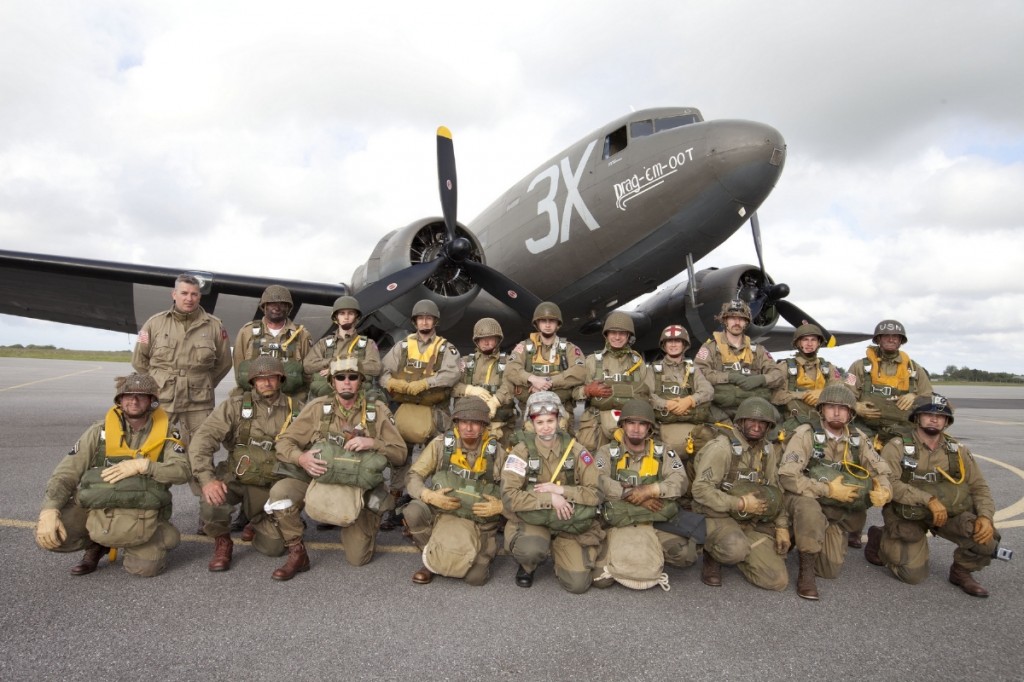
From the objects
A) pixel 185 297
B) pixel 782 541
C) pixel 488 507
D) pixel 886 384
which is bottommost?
pixel 782 541

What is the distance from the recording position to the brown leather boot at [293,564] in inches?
171

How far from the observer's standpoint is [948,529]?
470 centimetres

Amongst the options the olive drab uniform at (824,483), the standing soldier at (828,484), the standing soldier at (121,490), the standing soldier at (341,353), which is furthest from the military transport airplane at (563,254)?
the olive drab uniform at (824,483)

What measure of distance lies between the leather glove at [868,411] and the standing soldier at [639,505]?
294cm

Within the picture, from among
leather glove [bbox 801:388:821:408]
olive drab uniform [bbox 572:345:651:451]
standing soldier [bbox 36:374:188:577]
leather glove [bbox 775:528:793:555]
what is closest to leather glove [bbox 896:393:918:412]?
leather glove [bbox 801:388:821:408]

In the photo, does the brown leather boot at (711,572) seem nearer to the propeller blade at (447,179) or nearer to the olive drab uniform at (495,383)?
the olive drab uniform at (495,383)

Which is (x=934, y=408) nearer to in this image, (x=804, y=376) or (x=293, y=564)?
(x=804, y=376)

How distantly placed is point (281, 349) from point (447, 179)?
4675 mm

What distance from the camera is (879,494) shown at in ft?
15.2

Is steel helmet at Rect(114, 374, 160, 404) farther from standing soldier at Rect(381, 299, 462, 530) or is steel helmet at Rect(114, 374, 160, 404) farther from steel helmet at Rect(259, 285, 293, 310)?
standing soldier at Rect(381, 299, 462, 530)

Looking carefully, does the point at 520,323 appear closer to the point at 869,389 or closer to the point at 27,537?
the point at 869,389

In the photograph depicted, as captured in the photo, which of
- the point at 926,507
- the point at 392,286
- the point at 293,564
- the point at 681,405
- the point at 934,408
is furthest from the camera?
the point at 392,286

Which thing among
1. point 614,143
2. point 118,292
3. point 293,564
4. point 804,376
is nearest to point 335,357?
point 293,564

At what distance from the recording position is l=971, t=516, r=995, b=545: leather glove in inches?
174
